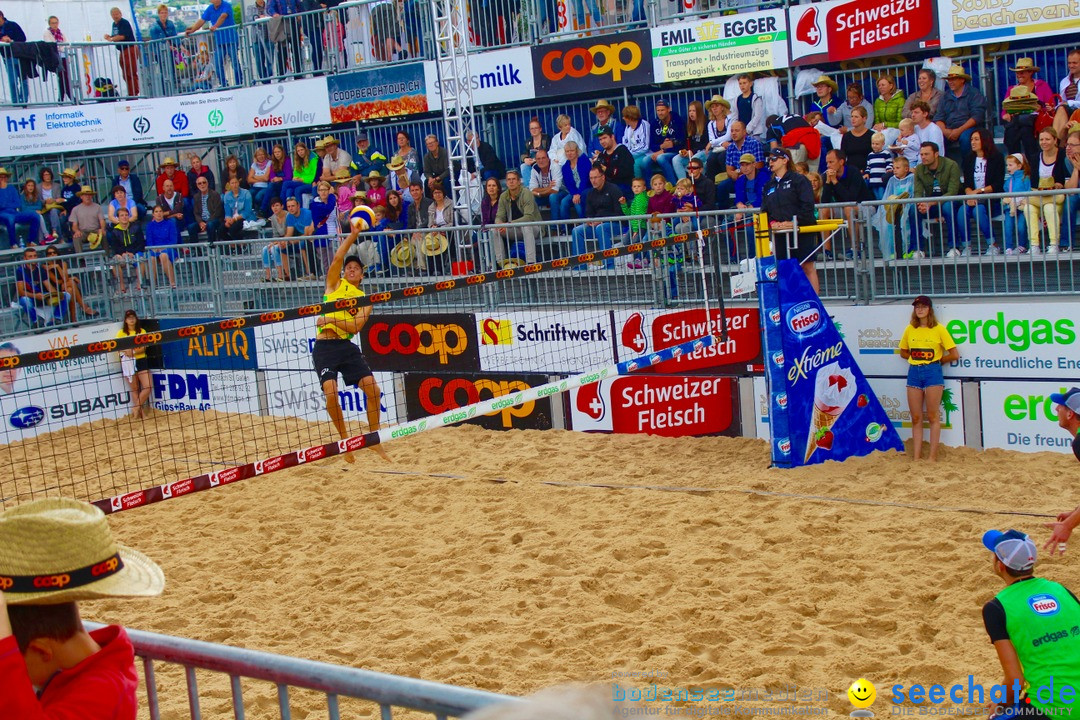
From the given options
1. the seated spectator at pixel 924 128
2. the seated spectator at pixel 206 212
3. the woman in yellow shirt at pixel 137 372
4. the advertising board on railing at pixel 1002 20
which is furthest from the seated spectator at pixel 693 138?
the woman in yellow shirt at pixel 137 372

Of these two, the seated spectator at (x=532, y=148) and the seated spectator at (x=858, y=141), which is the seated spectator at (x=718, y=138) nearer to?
the seated spectator at (x=858, y=141)

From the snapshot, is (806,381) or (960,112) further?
(960,112)

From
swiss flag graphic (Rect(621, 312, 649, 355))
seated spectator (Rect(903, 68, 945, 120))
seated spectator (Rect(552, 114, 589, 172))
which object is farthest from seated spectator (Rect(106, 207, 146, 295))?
seated spectator (Rect(903, 68, 945, 120))

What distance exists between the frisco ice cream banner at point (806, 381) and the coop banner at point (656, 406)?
129cm

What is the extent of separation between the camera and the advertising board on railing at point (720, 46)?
13422mm

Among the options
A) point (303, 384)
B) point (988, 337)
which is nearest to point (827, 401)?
point (988, 337)

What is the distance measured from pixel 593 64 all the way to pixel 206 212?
6198mm

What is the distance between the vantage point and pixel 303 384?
1388cm

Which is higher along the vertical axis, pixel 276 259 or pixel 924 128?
pixel 924 128

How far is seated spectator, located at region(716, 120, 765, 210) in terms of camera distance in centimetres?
1273

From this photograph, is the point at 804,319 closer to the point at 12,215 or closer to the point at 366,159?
the point at 366,159

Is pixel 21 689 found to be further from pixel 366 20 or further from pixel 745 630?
pixel 366 20

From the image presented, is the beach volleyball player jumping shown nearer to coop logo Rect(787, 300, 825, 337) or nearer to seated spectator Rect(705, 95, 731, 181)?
coop logo Rect(787, 300, 825, 337)

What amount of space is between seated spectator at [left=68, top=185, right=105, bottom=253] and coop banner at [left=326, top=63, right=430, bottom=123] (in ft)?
12.1
